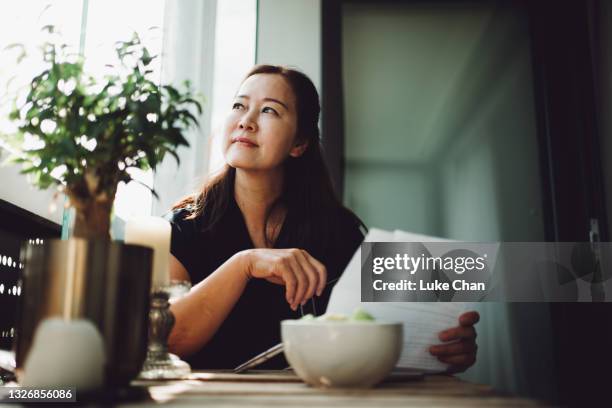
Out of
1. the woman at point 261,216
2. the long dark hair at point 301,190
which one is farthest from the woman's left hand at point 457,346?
the long dark hair at point 301,190

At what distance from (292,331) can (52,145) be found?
1.15 feet

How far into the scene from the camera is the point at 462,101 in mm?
3055

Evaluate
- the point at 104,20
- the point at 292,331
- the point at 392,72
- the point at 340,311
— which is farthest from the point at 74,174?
the point at 392,72

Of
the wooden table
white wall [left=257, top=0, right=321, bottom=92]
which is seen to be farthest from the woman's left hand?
white wall [left=257, top=0, right=321, bottom=92]

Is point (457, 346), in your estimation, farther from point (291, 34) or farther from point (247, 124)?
point (291, 34)

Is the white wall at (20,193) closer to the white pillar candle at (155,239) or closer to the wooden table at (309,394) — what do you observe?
the white pillar candle at (155,239)

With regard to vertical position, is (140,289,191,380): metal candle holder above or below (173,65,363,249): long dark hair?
below

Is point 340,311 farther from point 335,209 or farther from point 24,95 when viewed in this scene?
point 335,209

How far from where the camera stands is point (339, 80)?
7.55 feet

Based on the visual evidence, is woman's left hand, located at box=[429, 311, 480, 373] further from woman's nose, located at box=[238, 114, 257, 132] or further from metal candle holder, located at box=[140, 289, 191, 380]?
woman's nose, located at box=[238, 114, 257, 132]

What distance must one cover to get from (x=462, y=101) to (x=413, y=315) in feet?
8.15

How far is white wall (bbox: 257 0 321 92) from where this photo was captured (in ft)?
7.59

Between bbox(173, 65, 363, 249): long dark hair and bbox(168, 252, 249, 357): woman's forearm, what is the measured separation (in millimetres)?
423

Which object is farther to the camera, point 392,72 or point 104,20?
point 392,72
